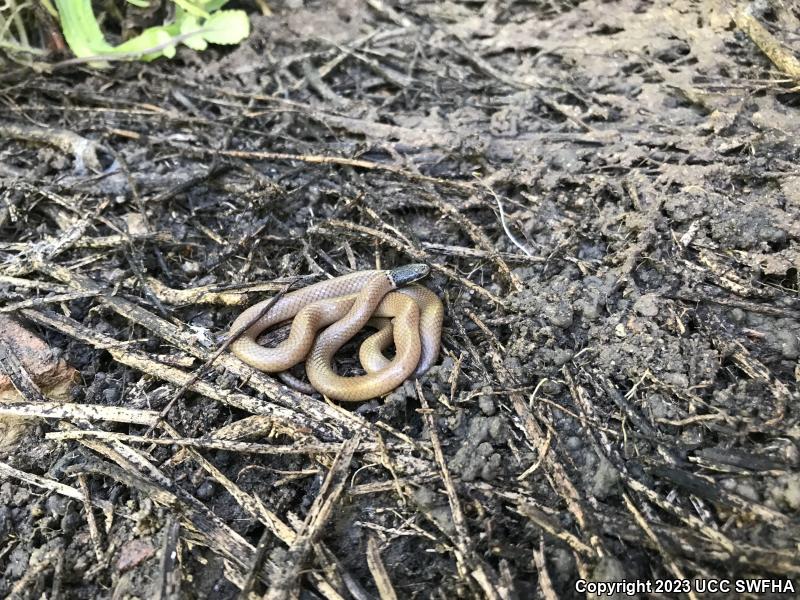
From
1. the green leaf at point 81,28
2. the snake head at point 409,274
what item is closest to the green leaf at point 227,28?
the green leaf at point 81,28

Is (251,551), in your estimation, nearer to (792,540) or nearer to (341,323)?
(341,323)

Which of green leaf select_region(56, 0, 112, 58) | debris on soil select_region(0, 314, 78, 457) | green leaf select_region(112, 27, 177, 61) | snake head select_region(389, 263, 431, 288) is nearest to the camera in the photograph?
debris on soil select_region(0, 314, 78, 457)

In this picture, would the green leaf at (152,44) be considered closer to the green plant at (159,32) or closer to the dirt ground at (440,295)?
the green plant at (159,32)

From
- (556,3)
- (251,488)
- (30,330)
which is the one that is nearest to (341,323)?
(251,488)

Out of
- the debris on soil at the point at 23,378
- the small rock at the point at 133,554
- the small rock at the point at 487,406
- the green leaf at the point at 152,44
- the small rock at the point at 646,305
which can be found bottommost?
the small rock at the point at 133,554

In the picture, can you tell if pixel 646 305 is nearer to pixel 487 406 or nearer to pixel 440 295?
pixel 487 406

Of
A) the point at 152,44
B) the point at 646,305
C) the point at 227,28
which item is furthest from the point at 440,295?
the point at 152,44

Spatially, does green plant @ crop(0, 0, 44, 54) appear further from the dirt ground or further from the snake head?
the snake head

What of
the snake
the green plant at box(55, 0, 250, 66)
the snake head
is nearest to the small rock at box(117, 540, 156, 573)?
the snake

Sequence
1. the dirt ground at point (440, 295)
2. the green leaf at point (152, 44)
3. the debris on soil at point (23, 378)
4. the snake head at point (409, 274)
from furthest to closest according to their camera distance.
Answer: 1. the green leaf at point (152, 44)
2. the snake head at point (409, 274)
3. the debris on soil at point (23, 378)
4. the dirt ground at point (440, 295)
